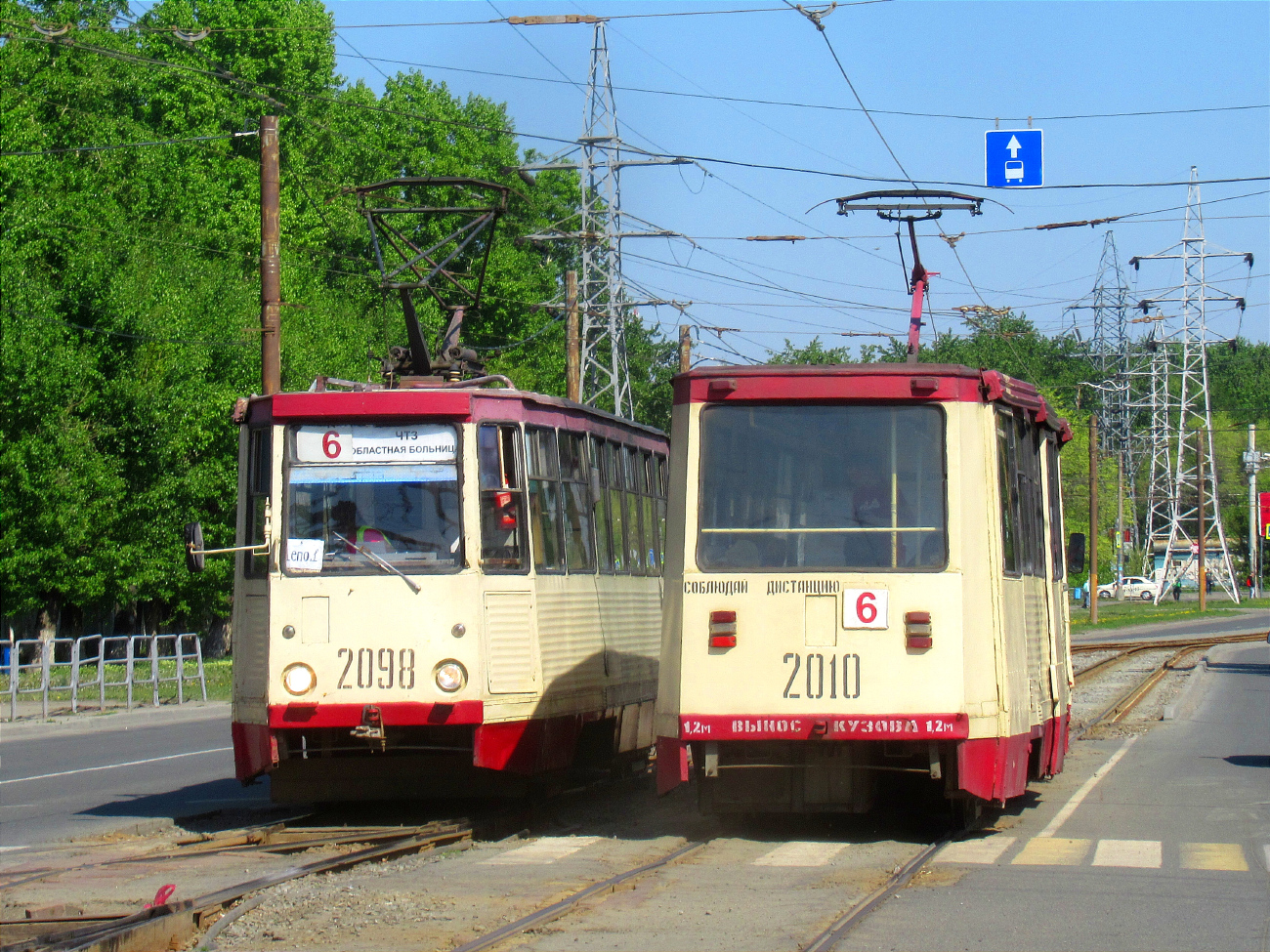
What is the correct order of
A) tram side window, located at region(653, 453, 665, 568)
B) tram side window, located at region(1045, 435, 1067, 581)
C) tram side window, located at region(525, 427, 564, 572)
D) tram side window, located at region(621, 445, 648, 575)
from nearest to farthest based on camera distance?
tram side window, located at region(525, 427, 564, 572) → tram side window, located at region(1045, 435, 1067, 581) → tram side window, located at region(621, 445, 648, 575) → tram side window, located at region(653, 453, 665, 568)

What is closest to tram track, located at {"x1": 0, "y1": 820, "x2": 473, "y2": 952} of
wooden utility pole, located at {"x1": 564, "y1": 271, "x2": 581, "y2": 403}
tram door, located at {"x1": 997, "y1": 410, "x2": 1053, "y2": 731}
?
tram door, located at {"x1": 997, "y1": 410, "x2": 1053, "y2": 731}

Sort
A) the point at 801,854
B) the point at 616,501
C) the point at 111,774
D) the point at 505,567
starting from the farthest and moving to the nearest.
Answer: the point at 111,774 → the point at 616,501 → the point at 505,567 → the point at 801,854

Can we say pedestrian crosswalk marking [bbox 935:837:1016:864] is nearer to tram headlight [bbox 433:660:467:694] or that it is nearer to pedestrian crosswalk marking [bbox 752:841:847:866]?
pedestrian crosswalk marking [bbox 752:841:847:866]

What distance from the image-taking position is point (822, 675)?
33.7ft

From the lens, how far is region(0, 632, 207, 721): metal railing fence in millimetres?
24562

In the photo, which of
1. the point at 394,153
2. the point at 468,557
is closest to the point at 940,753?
the point at 468,557

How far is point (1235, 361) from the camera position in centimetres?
13975

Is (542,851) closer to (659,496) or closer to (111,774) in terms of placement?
(659,496)

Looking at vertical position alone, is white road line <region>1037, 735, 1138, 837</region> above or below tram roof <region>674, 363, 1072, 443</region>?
below

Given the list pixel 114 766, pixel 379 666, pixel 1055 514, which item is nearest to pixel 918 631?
pixel 379 666

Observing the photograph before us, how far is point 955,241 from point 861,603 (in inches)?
682

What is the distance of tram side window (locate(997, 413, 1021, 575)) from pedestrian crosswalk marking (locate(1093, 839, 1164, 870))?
5.95 ft

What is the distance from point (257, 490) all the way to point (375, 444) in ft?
3.10

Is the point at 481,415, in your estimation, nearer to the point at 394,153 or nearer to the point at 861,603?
the point at 861,603
